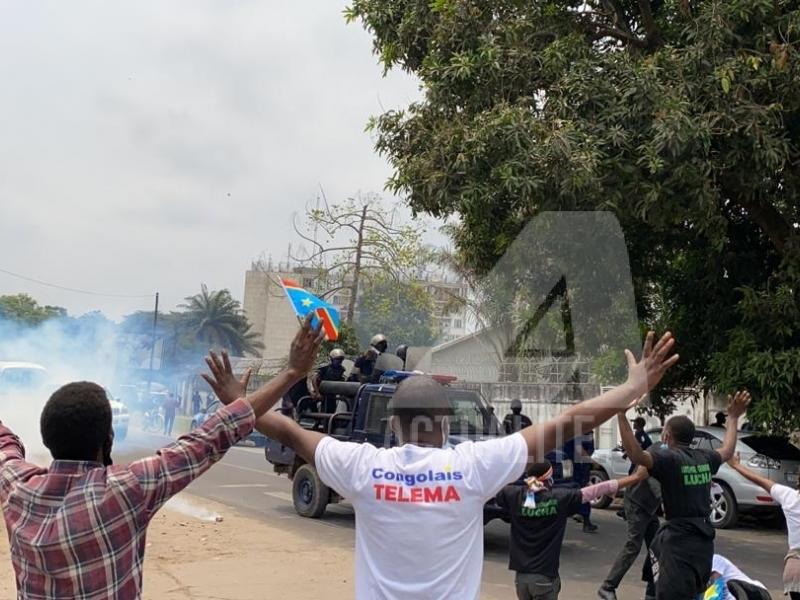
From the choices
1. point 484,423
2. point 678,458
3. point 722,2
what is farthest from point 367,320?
point 678,458

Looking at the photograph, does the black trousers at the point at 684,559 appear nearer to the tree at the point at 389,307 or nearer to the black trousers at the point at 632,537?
the black trousers at the point at 632,537

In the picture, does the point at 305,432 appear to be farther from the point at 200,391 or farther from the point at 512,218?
the point at 200,391

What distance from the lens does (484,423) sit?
445 inches

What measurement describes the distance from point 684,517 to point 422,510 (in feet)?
10.8

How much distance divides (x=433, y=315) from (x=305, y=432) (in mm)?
27794

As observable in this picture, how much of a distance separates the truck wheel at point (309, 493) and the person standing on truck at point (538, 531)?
6.73 m

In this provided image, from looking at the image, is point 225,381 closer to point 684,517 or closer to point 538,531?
point 538,531

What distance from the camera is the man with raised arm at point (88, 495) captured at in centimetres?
248

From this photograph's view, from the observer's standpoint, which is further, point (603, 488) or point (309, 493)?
point (309, 493)

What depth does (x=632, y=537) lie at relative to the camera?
7754 millimetres

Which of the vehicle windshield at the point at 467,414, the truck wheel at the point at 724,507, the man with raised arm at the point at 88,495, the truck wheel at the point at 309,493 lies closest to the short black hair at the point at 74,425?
the man with raised arm at the point at 88,495

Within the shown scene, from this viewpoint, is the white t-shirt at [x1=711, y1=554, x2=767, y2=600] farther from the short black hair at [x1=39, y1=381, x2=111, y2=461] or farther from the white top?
the short black hair at [x1=39, y1=381, x2=111, y2=461]

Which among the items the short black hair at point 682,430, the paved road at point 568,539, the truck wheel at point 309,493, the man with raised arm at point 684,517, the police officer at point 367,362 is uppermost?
the police officer at point 367,362

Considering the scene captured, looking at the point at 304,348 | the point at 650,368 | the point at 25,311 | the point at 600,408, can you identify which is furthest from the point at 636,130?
the point at 25,311
